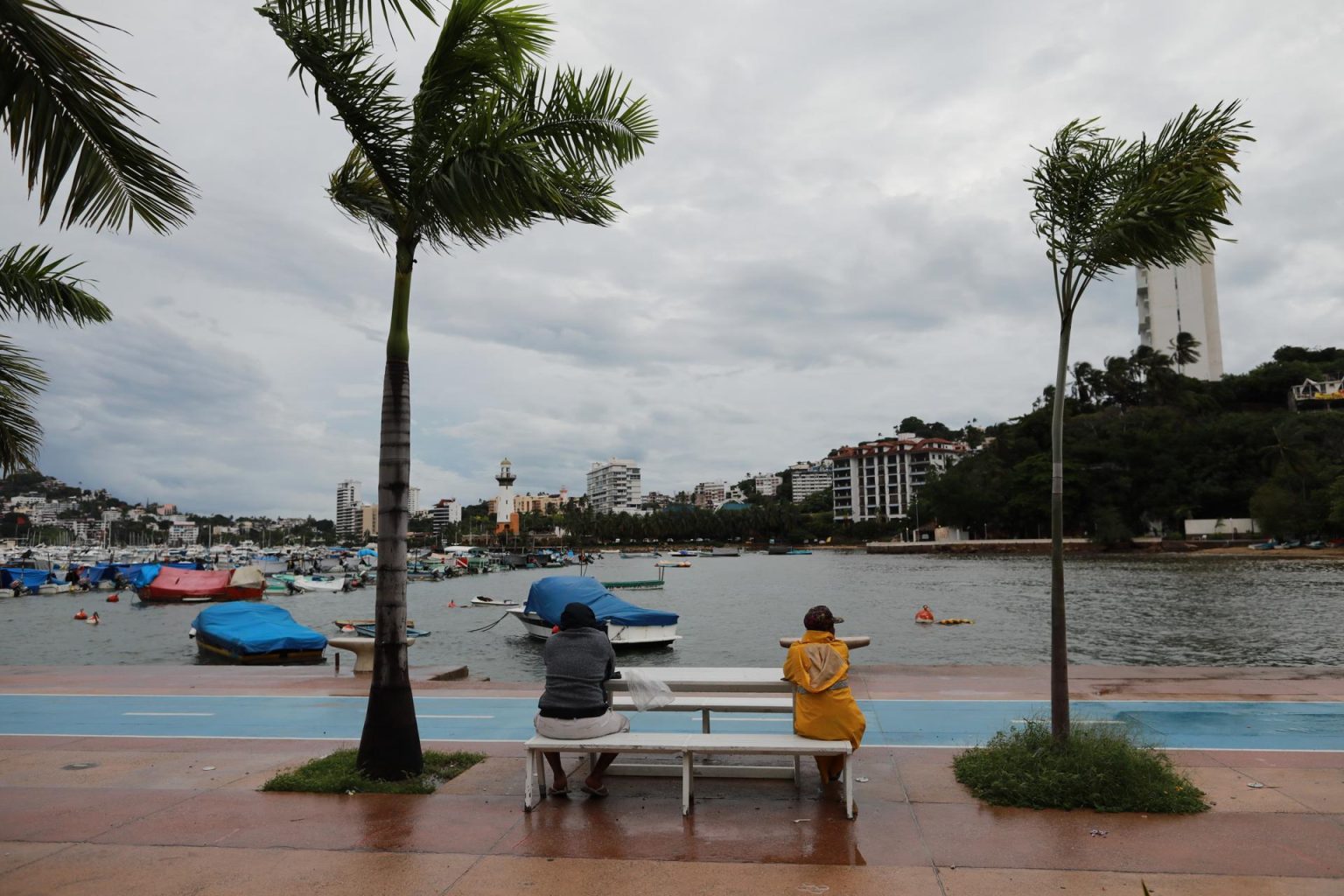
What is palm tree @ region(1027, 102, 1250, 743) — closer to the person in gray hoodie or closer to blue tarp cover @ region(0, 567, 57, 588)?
the person in gray hoodie

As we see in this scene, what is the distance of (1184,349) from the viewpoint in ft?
439

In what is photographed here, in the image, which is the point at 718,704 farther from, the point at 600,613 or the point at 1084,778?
the point at 600,613

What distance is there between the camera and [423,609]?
57844 mm

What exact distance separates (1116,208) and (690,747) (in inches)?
214

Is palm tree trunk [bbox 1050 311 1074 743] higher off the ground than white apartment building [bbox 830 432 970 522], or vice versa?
white apartment building [bbox 830 432 970 522]

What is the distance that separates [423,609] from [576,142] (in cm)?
5411

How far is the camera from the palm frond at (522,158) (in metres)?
7.14

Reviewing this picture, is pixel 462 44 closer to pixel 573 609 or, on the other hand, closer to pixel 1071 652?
pixel 573 609

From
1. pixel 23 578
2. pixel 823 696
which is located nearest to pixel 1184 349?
pixel 23 578

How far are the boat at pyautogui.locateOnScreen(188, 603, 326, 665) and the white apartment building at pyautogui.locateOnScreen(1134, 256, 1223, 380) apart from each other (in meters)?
143

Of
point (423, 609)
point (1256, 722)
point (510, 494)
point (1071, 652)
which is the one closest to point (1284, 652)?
point (1071, 652)

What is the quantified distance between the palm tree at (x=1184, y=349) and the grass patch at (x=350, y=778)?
14792cm

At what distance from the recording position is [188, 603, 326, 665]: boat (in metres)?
26.2

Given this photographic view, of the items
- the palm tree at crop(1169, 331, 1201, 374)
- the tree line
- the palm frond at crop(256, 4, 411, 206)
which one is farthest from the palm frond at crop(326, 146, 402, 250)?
the palm tree at crop(1169, 331, 1201, 374)
